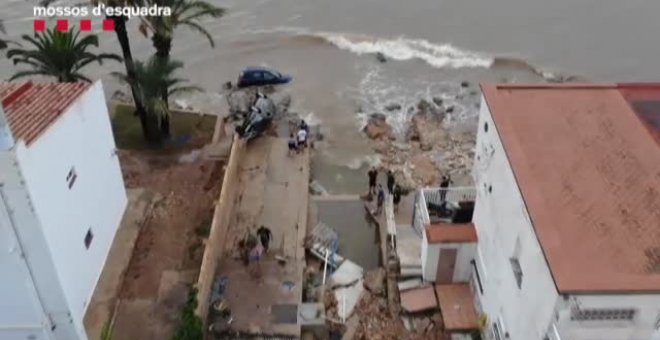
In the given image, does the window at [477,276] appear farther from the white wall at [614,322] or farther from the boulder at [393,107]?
the boulder at [393,107]

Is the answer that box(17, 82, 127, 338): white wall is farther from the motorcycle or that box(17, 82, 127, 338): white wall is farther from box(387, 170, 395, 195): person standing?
box(387, 170, 395, 195): person standing

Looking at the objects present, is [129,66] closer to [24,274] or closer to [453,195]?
[24,274]

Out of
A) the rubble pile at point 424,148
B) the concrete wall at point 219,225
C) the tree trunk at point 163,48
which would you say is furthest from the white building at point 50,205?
the rubble pile at point 424,148

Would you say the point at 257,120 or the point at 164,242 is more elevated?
the point at 257,120

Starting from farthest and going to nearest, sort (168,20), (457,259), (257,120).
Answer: (257,120) < (168,20) < (457,259)

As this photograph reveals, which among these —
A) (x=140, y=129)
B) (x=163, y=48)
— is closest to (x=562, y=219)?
(x=163, y=48)

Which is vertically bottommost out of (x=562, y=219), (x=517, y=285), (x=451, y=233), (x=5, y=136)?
(x=517, y=285)
